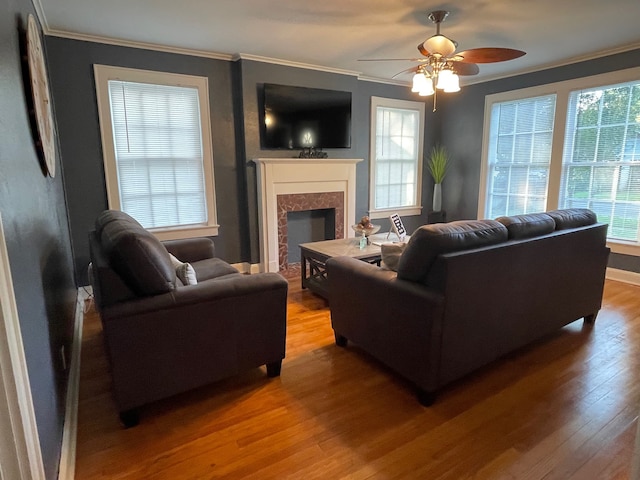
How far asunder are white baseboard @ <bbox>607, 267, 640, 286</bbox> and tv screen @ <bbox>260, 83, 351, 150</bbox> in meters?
3.38

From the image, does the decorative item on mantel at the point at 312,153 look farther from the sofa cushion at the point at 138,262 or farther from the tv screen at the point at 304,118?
the sofa cushion at the point at 138,262

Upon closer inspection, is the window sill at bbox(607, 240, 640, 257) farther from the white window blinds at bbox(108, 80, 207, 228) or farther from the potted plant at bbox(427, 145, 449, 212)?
the white window blinds at bbox(108, 80, 207, 228)

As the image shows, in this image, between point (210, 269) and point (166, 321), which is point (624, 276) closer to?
point (210, 269)

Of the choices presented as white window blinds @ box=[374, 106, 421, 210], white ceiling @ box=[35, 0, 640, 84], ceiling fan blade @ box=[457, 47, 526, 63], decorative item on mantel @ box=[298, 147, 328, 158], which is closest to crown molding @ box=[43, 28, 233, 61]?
white ceiling @ box=[35, 0, 640, 84]

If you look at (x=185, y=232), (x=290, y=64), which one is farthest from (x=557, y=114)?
(x=185, y=232)

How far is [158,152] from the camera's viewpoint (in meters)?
3.86

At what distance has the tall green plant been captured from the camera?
568cm

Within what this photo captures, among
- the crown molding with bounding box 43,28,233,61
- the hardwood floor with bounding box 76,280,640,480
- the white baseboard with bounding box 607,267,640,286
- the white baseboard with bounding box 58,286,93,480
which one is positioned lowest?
the hardwood floor with bounding box 76,280,640,480

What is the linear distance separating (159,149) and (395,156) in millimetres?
3274

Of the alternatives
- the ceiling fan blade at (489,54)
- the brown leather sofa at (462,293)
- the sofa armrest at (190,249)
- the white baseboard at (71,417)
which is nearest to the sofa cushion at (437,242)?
the brown leather sofa at (462,293)

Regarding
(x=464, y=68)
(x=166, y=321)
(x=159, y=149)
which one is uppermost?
(x=464, y=68)

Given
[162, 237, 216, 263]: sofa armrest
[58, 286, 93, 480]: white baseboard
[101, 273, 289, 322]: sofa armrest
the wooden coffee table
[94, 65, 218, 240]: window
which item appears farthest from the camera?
[94, 65, 218, 240]: window

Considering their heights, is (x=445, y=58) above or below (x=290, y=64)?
below

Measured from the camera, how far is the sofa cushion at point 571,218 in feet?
8.25
